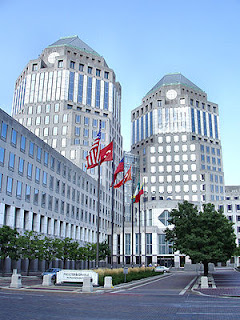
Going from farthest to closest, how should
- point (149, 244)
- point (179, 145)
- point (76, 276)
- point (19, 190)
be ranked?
1. point (179, 145)
2. point (149, 244)
3. point (19, 190)
4. point (76, 276)

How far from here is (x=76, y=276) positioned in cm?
3216

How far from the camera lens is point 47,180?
65625 millimetres

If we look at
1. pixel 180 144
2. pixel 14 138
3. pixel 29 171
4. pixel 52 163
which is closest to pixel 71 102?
pixel 52 163

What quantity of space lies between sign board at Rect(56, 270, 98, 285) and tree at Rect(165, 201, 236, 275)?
11.6 meters

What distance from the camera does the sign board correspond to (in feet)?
104

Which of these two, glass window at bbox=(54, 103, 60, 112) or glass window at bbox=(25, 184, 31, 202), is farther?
glass window at bbox=(54, 103, 60, 112)

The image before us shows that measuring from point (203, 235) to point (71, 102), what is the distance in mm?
81498

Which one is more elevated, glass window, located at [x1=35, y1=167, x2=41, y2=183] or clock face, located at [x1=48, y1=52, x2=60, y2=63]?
clock face, located at [x1=48, y1=52, x2=60, y2=63]

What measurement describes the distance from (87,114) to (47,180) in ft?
160

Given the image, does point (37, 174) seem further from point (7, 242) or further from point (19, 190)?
point (7, 242)

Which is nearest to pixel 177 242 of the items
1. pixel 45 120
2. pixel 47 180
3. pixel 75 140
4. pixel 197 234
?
pixel 197 234

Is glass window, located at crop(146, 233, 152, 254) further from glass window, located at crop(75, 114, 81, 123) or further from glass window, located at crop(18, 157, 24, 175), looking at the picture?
glass window, located at crop(18, 157, 24, 175)

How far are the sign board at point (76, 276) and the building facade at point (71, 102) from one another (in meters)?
68.8

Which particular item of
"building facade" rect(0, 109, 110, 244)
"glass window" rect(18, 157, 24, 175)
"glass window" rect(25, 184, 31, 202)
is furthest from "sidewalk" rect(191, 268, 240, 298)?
"glass window" rect(18, 157, 24, 175)
